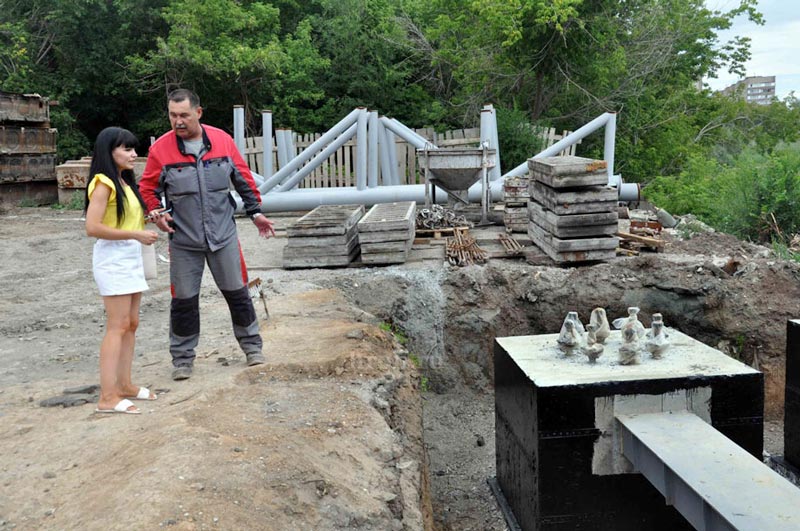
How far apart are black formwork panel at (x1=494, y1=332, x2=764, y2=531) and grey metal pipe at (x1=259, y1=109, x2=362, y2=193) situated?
23.7 feet

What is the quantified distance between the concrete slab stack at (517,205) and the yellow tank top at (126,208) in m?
6.68

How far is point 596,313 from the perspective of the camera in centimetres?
565

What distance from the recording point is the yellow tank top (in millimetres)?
4574

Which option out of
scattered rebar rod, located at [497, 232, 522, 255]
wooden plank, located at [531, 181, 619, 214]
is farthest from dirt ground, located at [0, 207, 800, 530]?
wooden plank, located at [531, 181, 619, 214]

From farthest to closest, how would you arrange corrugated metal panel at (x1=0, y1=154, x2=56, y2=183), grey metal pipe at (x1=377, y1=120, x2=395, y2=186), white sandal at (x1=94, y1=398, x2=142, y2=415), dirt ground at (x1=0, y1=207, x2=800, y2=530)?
corrugated metal panel at (x1=0, y1=154, x2=56, y2=183) → grey metal pipe at (x1=377, y1=120, x2=395, y2=186) → white sandal at (x1=94, y1=398, x2=142, y2=415) → dirt ground at (x1=0, y1=207, x2=800, y2=530)

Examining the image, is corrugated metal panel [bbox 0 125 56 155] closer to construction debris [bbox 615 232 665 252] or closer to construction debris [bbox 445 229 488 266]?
construction debris [bbox 445 229 488 266]

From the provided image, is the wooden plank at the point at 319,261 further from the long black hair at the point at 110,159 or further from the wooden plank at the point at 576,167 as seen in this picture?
the long black hair at the point at 110,159

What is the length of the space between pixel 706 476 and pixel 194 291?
3474 millimetres

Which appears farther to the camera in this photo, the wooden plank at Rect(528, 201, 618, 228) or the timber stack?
the timber stack

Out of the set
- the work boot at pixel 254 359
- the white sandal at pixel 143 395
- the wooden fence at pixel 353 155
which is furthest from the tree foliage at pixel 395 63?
the white sandal at pixel 143 395

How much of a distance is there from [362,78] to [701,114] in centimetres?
1005

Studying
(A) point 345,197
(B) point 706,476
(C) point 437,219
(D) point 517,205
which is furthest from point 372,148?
(B) point 706,476

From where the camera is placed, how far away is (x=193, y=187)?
16.6 feet

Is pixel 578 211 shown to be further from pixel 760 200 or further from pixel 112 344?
pixel 112 344
